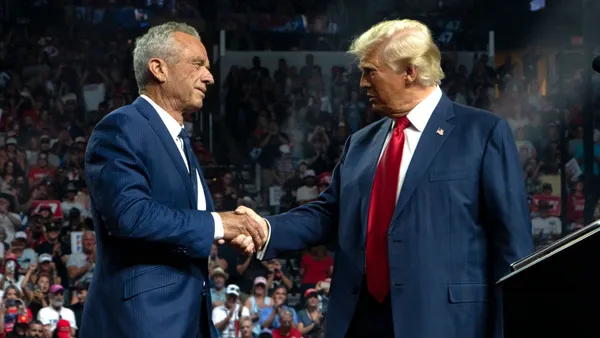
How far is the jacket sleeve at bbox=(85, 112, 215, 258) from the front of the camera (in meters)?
2.44

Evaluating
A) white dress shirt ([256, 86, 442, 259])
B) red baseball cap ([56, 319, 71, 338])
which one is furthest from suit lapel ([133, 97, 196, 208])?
red baseball cap ([56, 319, 71, 338])

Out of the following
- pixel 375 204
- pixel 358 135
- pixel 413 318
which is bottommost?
pixel 413 318

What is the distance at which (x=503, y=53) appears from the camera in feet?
34.9

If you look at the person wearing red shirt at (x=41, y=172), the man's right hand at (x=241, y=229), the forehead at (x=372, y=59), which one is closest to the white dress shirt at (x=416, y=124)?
the forehead at (x=372, y=59)

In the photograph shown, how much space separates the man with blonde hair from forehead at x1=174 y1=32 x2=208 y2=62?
→ 1.45ft

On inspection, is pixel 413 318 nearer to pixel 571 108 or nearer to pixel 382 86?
pixel 382 86

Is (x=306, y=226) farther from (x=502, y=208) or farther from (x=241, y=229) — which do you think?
(x=502, y=208)

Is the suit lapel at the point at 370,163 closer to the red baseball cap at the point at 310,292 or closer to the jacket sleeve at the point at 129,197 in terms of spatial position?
the jacket sleeve at the point at 129,197

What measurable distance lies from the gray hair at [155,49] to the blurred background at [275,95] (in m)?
5.39

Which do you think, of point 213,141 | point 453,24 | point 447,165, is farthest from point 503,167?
point 453,24

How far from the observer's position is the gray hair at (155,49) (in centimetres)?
271

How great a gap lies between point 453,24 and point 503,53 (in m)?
0.62

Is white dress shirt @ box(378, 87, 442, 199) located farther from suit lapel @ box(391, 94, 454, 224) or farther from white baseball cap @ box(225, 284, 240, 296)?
white baseball cap @ box(225, 284, 240, 296)

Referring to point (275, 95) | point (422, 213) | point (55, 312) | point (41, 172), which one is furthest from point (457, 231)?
point (275, 95)
